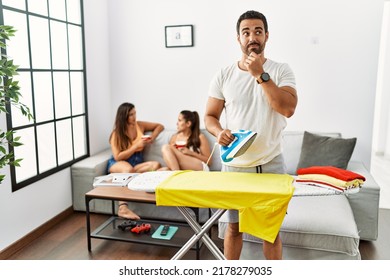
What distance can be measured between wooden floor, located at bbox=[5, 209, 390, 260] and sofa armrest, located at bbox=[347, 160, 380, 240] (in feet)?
0.35

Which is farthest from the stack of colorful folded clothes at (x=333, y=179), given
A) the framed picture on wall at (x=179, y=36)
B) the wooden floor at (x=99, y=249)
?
the framed picture on wall at (x=179, y=36)

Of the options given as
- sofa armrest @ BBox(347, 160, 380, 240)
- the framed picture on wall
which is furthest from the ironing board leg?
the framed picture on wall

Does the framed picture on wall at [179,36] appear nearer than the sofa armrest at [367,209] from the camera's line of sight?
No

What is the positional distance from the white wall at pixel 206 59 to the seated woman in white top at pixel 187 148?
0.49m

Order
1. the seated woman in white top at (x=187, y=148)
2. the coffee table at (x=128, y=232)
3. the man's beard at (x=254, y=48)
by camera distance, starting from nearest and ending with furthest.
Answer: the man's beard at (x=254, y=48) < the coffee table at (x=128, y=232) < the seated woman in white top at (x=187, y=148)

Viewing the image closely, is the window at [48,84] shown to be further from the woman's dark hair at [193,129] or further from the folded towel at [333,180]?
the folded towel at [333,180]

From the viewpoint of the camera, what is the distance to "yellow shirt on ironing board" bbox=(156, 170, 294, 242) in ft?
5.42

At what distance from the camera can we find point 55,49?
127 inches

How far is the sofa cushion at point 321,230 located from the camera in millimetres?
2346

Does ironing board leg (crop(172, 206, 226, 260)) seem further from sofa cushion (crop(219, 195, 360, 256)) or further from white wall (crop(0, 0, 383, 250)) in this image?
white wall (crop(0, 0, 383, 250))

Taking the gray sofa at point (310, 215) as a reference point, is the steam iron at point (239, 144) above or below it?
above

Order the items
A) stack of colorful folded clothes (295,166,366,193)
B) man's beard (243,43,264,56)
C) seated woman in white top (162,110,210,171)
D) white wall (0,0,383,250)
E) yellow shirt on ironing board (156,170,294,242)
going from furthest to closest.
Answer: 1. white wall (0,0,383,250)
2. seated woman in white top (162,110,210,171)
3. man's beard (243,43,264,56)
4. stack of colorful folded clothes (295,166,366,193)
5. yellow shirt on ironing board (156,170,294,242)

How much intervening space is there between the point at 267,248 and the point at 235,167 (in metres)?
0.45
